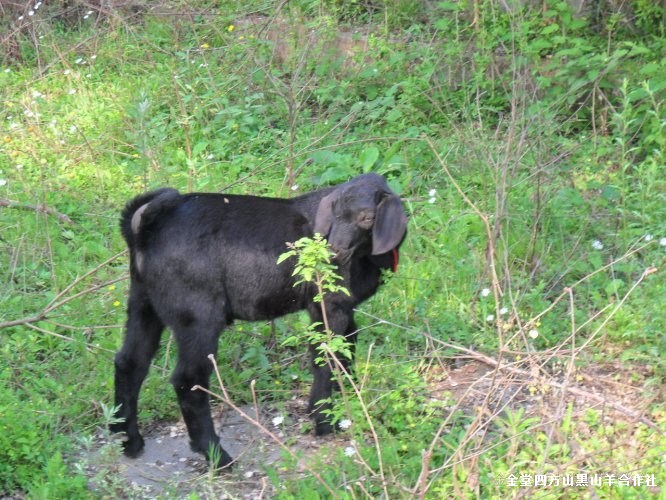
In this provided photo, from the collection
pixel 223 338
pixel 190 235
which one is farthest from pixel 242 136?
pixel 190 235

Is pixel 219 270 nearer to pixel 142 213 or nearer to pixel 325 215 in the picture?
pixel 142 213

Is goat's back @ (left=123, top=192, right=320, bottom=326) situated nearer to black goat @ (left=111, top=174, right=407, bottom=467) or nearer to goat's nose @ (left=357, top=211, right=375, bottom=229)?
black goat @ (left=111, top=174, right=407, bottom=467)

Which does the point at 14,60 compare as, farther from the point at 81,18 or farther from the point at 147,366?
the point at 147,366

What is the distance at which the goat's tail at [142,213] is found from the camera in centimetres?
462

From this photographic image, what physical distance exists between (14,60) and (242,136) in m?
2.78

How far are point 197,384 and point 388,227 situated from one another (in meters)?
1.16

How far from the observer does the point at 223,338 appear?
18.3 feet

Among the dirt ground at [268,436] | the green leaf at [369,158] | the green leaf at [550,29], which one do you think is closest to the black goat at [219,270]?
the dirt ground at [268,436]

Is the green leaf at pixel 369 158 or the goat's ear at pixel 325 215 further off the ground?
the goat's ear at pixel 325 215

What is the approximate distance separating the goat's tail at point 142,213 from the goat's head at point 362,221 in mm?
731

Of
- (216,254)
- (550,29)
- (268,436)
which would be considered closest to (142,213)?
(216,254)

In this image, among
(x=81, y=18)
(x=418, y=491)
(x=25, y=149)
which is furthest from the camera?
(x=81, y=18)

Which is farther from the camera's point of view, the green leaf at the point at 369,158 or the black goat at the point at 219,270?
the green leaf at the point at 369,158

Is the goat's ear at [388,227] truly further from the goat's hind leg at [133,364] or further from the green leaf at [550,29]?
the green leaf at [550,29]
